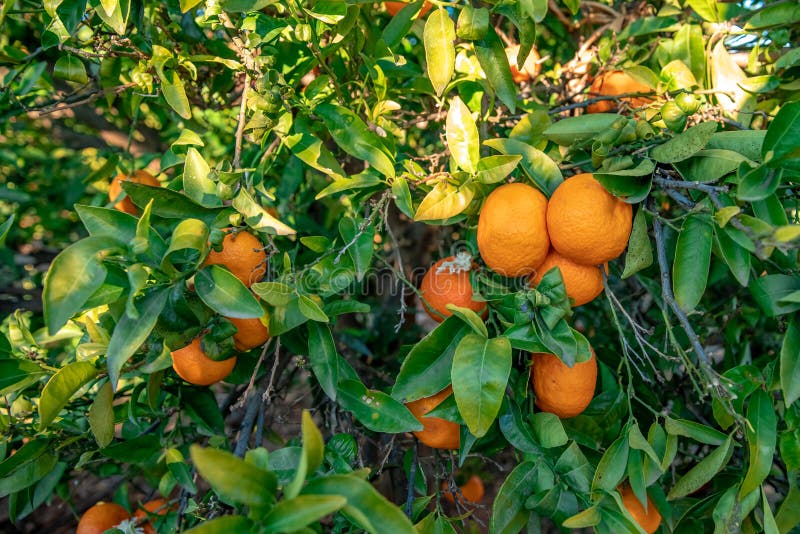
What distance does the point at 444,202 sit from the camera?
3.18 feet

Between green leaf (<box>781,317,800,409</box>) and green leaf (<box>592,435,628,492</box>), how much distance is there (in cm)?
25

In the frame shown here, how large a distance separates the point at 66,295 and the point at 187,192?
0.31m

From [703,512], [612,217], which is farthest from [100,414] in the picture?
[703,512]

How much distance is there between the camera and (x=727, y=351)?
1449 millimetres

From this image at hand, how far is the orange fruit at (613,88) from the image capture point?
4.41 feet

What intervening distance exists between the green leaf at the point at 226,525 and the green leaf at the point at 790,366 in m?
0.78

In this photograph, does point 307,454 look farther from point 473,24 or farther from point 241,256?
point 473,24

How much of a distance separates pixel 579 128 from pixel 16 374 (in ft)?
3.50

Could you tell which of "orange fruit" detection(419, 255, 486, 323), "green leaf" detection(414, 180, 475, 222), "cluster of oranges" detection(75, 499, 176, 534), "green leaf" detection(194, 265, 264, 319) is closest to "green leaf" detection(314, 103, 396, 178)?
"green leaf" detection(414, 180, 475, 222)

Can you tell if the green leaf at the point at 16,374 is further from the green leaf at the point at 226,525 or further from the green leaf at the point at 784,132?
the green leaf at the point at 784,132

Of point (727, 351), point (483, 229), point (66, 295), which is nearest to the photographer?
point (66, 295)

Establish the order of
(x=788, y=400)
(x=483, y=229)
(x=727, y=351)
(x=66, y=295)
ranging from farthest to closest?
1. (x=727, y=351)
2. (x=483, y=229)
3. (x=788, y=400)
4. (x=66, y=295)

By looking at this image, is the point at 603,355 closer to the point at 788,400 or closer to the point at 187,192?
the point at 788,400

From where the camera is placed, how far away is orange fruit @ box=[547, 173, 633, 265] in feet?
2.86
